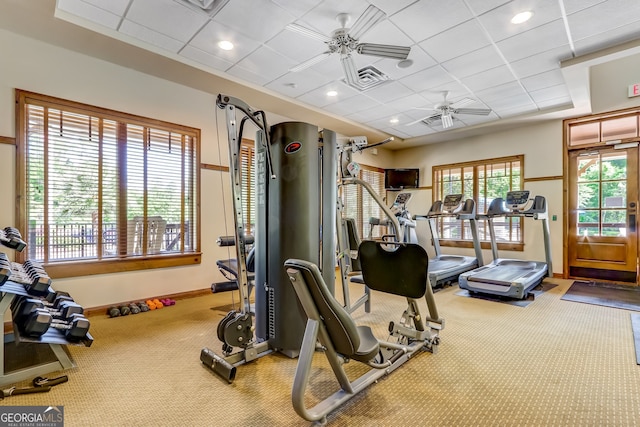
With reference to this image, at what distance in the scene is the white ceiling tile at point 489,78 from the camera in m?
3.98

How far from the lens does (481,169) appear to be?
679 cm

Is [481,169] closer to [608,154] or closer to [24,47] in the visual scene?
[608,154]

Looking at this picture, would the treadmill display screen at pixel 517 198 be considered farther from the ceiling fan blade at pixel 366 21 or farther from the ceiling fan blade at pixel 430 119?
the ceiling fan blade at pixel 366 21

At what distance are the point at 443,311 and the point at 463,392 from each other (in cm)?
190

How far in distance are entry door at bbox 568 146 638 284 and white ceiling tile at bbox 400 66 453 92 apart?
3338 millimetres

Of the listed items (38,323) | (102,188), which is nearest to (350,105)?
(102,188)

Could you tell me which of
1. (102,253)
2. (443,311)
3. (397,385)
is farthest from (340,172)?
(102,253)

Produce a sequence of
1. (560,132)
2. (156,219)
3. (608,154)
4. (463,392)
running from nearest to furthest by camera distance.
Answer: (463,392) < (156,219) < (608,154) < (560,132)

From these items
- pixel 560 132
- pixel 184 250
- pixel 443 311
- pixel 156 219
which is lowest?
pixel 443 311

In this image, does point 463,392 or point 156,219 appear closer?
point 463,392

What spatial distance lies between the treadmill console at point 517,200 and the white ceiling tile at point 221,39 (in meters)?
4.76

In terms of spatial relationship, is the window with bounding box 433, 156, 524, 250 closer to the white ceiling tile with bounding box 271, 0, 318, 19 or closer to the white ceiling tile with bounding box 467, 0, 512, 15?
the white ceiling tile with bounding box 467, 0, 512, 15

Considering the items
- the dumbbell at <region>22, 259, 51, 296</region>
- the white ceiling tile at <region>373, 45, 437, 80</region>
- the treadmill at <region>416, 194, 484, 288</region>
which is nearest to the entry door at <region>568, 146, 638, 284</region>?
the treadmill at <region>416, 194, 484, 288</region>

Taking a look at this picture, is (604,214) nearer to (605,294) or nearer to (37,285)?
(605,294)
